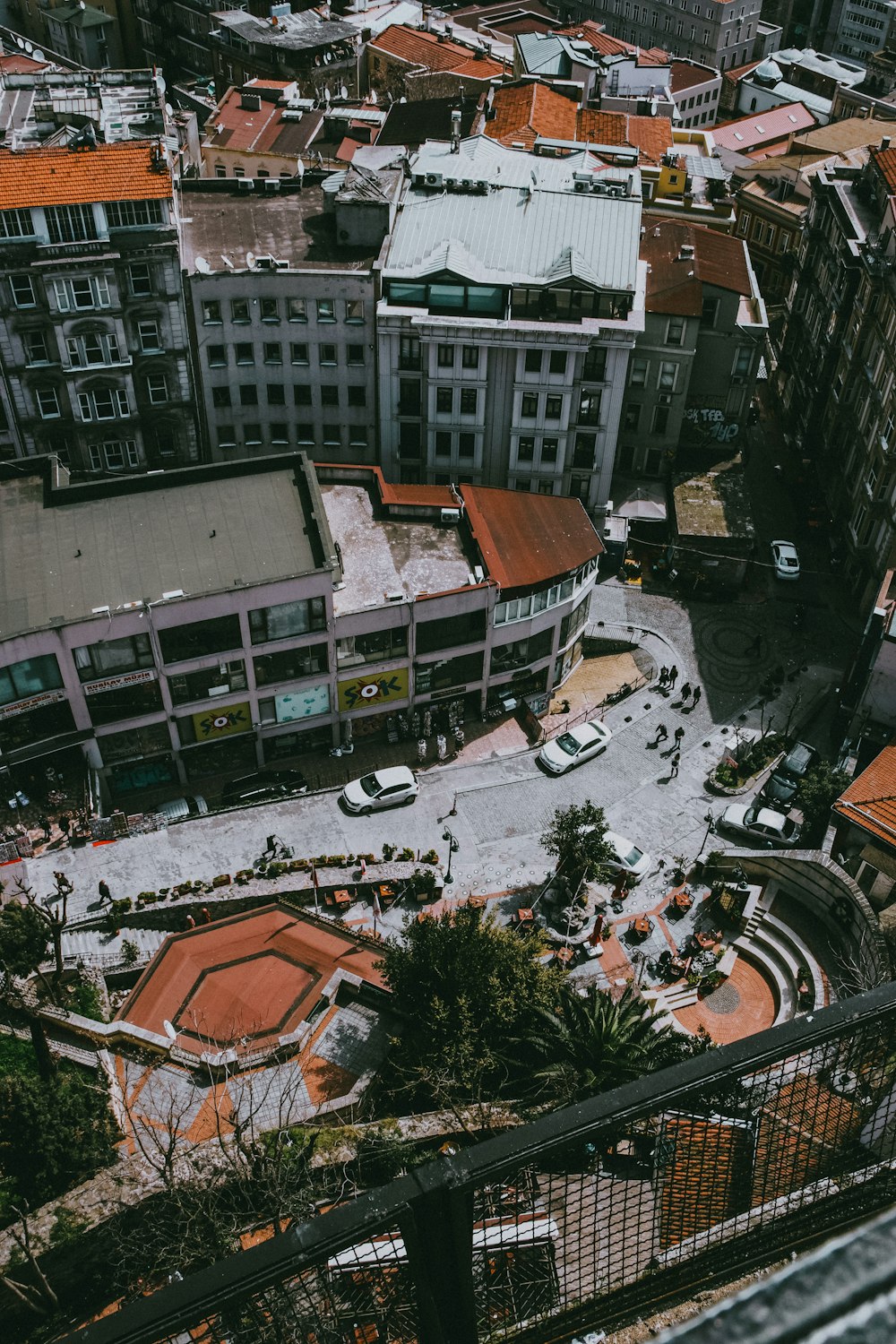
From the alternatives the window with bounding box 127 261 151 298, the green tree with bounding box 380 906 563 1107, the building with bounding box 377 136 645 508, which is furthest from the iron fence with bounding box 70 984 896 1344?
the window with bounding box 127 261 151 298

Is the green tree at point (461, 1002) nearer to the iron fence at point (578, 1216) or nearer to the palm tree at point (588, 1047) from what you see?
the palm tree at point (588, 1047)

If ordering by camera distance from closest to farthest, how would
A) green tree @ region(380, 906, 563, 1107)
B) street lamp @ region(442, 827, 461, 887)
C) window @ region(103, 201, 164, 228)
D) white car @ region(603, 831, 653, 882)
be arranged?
green tree @ region(380, 906, 563, 1107), street lamp @ region(442, 827, 461, 887), white car @ region(603, 831, 653, 882), window @ region(103, 201, 164, 228)

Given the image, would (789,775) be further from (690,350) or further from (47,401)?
(47,401)

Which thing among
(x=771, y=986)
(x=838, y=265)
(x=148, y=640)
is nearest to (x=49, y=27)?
(x=838, y=265)

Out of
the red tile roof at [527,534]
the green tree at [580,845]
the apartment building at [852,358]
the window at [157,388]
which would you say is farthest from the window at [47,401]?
the apartment building at [852,358]

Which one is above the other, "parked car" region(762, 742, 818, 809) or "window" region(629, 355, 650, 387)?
"window" region(629, 355, 650, 387)

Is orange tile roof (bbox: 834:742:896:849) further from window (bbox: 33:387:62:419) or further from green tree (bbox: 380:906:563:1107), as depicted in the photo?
window (bbox: 33:387:62:419)

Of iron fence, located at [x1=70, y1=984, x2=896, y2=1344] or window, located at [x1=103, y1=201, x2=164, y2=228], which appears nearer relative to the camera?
iron fence, located at [x1=70, y1=984, x2=896, y2=1344]

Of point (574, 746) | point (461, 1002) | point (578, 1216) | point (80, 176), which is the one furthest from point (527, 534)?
point (578, 1216)

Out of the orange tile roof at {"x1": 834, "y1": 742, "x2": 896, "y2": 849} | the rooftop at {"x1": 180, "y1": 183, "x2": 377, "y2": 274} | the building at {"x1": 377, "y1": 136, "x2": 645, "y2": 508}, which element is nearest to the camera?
the orange tile roof at {"x1": 834, "y1": 742, "x2": 896, "y2": 849}
